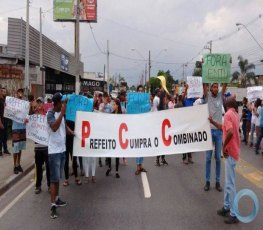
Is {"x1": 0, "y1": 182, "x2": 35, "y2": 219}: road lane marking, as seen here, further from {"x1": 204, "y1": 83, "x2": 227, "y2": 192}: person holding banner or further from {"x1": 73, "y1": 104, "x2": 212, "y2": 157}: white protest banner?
{"x1": 204, "y1": 83, "x2": 227, "y2": 192}: person holding banner

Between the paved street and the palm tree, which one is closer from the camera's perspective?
the paved street

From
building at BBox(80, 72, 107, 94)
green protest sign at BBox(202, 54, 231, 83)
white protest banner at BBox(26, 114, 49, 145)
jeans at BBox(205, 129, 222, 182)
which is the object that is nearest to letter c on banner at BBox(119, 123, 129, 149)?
white protest banner at BBox(26, 114, 49, 145)

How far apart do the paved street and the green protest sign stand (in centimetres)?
233

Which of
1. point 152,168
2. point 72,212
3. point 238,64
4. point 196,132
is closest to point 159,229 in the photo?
point 72,212

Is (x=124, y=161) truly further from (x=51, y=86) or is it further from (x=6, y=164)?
(x=51, y=86)

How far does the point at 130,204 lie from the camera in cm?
831

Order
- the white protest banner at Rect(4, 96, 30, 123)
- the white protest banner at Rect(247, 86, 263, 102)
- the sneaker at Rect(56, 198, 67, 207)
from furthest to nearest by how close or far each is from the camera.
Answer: the white protest banner at Rect(247, 86, 263, 102)
the white protest banner at Rect(4, 96, 30, 123)
the sneaker at Rect(56, 198, 67, 207)

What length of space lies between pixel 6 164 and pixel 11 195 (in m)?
3.22

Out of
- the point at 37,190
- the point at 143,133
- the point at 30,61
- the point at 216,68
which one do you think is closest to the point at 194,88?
the point at 216,68

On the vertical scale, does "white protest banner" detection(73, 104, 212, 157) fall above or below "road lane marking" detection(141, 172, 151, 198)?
above

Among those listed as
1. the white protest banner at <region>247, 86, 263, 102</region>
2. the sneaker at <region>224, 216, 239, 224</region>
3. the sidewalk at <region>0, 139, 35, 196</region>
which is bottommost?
the sidewalk at <region>0, 139, 35, 196</region>

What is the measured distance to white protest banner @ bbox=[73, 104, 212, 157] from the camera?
8.81m

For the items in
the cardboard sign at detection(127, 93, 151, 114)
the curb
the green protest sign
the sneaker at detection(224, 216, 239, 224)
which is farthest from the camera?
the green protest sign

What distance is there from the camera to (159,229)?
6.81 meters
